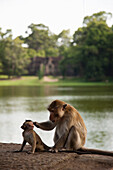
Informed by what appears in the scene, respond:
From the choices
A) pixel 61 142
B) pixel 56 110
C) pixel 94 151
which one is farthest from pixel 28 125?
pixel 94 151

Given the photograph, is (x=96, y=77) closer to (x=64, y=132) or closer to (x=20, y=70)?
(x=20, y=70)

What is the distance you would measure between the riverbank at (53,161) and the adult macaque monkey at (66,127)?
10 centimetres

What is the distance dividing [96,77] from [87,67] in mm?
2479

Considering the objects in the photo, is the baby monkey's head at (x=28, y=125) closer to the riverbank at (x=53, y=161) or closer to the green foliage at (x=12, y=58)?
the riverbank at (x=53, y=161)

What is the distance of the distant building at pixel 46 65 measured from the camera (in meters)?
70.1

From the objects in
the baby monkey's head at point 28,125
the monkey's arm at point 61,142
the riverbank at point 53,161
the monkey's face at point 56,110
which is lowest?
the riverbank at point 53,161

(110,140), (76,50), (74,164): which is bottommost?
(110,140)

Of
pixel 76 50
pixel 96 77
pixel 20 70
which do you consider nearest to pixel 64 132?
pixel 96 77

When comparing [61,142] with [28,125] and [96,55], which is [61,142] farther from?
[96,55]

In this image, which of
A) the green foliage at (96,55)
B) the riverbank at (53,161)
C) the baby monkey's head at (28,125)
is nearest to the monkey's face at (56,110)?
the baby monkey's head at (28,125)

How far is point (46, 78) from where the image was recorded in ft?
218

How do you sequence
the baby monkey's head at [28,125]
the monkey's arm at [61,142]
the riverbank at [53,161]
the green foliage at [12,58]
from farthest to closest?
the green foliage at [12,58]
the monkey's arm at [61,142]
the baby monkey's head at [28,125]
the riverbank at [53,161]

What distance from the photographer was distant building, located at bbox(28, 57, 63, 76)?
70.1 metres

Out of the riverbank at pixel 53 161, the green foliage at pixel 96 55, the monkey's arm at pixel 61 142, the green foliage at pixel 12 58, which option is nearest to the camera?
the riverbank at pixel 53 161
